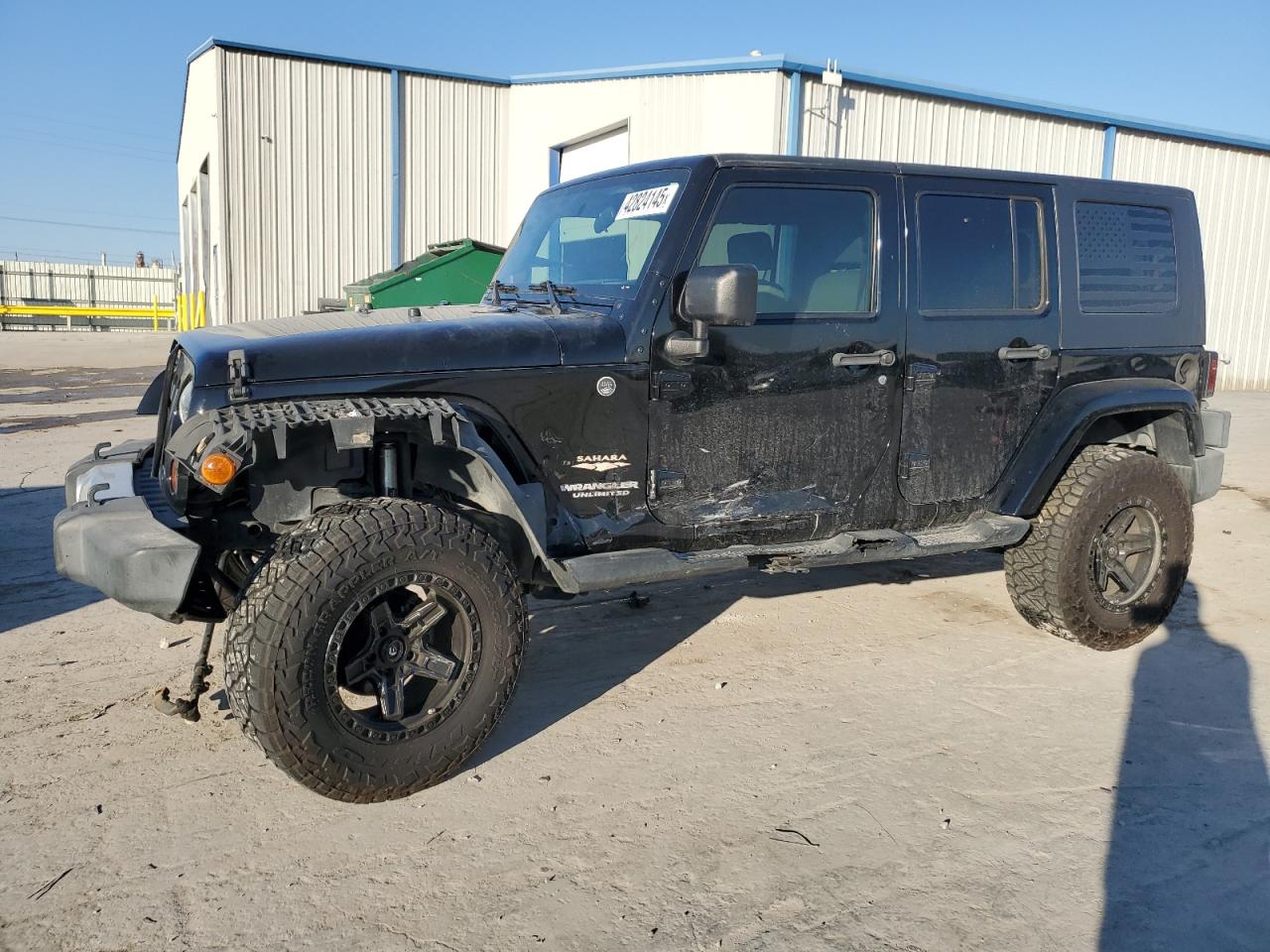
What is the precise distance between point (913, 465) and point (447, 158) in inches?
584

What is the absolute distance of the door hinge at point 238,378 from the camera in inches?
124

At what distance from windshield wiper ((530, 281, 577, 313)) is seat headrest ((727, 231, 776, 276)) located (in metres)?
0.64

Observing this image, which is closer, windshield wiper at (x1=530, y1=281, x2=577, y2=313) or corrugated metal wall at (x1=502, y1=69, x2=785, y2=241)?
windshield wiper at (x1=530, y1=281, x2=577, y2=313)

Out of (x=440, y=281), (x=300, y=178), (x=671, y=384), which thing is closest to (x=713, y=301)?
(x=671, y=384)

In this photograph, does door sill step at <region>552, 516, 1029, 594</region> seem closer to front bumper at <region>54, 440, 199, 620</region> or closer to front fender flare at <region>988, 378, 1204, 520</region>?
front fender flare at <region>988, 378, 1204, 520</region>

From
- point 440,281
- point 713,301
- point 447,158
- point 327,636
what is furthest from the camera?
point 447,158

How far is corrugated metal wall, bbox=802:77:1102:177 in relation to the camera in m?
13.8

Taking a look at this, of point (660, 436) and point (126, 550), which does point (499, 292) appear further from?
point (126, 550)

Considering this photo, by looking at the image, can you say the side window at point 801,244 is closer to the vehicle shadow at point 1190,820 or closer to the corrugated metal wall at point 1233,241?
the vehicle shadow at point 1190,820

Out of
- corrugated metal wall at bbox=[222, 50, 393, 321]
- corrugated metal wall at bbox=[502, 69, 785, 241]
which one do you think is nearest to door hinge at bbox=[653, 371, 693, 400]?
corrugated metal wall at bbox=[502, 69, 785, 241]

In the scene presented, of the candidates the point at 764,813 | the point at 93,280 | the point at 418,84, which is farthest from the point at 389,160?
the point at 93,280

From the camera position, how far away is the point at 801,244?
4.10 metres

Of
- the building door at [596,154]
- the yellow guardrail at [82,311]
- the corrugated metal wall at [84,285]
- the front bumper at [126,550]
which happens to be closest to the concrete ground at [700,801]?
the front bumper at [126,550]

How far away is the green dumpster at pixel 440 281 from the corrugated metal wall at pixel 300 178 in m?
4.83
